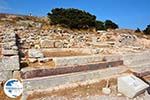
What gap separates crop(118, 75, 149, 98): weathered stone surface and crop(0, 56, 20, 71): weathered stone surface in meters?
3.40

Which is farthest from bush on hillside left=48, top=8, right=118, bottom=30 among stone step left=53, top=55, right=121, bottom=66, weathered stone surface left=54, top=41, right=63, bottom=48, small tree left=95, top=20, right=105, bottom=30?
stone step left=53, top=55, right=121, bottom=66

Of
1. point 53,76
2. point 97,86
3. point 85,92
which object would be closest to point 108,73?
point 97,86

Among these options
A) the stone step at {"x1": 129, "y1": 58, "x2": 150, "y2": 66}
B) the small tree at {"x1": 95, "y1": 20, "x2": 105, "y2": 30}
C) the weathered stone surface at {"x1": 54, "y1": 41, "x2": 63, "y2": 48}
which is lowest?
the stone step at {"x1": 129, "y1": 58, "x2": 150, "y2": 66}

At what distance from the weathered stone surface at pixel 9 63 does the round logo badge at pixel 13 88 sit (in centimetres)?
45

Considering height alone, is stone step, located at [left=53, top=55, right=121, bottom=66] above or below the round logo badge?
above

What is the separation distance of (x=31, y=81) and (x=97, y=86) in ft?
7.69

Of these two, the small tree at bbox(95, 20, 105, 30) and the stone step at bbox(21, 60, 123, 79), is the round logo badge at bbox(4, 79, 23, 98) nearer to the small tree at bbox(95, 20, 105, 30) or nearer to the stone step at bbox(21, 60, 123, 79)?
the stone step at bbox(21, 60, 123, 79)

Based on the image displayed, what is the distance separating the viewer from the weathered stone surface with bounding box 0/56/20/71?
7.88 meters

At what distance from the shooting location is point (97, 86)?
→ 8.77 m

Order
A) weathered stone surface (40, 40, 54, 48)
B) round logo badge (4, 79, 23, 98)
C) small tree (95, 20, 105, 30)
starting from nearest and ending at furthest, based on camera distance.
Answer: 1. round logo badge (4, 79, 23, 98)
2. weathered stone surface (40, 40, 54, 48)
3. small tree (95, 20, 105, 30)

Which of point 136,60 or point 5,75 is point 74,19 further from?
point 5,75

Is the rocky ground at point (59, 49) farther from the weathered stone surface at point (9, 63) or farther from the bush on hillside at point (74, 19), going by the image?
the bush on hillside at point (74, 19)

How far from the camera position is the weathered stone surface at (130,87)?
8156 mm

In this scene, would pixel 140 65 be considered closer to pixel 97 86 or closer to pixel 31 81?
pixel 97 86
